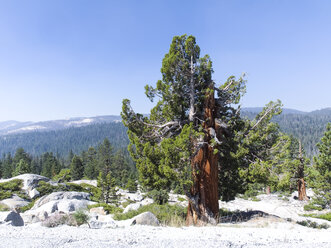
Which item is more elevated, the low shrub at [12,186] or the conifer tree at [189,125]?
the conifer tree at [189,125]

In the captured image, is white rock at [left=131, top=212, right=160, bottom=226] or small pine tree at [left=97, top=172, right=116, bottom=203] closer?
white rock at [left=131, top=212, right=160, bottom=226]

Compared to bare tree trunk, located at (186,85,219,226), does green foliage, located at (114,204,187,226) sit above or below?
below

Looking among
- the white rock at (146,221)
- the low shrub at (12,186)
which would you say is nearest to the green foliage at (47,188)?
the low shrub at (12,186)

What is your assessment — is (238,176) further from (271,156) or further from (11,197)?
(11,197)

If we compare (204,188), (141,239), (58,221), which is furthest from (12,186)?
(141,239)

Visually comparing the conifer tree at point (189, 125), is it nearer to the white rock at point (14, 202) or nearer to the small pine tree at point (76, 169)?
the white rock at point (14, 202)

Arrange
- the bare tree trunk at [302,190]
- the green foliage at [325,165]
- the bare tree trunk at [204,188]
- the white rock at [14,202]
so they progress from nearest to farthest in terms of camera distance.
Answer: the bare tree trunk at [204,188]
the white rock at [14,202]
the green foliage at [325,165]
the bare tree trunk at [302,190]

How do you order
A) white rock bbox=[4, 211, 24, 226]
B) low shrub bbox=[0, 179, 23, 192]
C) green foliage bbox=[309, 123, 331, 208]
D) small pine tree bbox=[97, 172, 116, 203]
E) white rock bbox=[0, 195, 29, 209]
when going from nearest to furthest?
white rock bbox=[4, 211, 24, 226]
white rock bbox=[0, 195, 29, 209]
green foliage bbox=[309, 123, 331, 208]
low shrub bbox=[0, 179, 23, 192]
small pine tree bbox=[97, 172, 116, 203]

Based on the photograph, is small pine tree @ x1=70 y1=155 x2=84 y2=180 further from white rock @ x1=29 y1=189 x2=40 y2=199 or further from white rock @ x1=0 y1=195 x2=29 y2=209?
white rock @ x1=0 y1=195 x2=29 y2=209

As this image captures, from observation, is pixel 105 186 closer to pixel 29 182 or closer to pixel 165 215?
pixel 29 182

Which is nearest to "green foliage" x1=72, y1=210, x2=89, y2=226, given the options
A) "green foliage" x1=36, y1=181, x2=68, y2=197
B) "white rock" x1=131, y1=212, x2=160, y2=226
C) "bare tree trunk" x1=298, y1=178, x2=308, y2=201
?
"white rock" x1=131, y1=212, x2=160, y2=226

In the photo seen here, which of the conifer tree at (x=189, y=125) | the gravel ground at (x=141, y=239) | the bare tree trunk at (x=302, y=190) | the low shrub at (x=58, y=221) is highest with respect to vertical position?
the conifer tree at (x=189, y=125)

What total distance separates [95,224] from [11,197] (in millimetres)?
23504

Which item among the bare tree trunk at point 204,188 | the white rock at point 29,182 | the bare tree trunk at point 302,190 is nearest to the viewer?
the bare tree trunk at point 204,188
